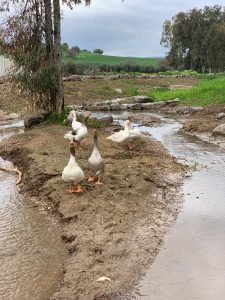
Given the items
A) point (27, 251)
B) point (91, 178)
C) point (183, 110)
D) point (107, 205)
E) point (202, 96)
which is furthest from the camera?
point (202, 96)

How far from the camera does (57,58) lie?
1898 cm

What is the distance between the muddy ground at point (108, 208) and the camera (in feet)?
21.0

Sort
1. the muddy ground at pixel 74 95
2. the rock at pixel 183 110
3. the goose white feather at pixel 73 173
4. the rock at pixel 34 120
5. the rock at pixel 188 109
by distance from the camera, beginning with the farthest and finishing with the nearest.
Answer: the muddy ground at pixel 74 95
the rock at pixel 183 110
the rock at pixel 188 109
the rock at pixel 34 120
the goose white feather at pixel 73 173

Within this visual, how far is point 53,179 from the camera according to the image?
1071cm

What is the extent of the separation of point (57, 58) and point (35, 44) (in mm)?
1055

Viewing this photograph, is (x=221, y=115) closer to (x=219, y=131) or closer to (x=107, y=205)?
(x=219, y=131)

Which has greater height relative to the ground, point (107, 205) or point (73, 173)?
point (73, 173)

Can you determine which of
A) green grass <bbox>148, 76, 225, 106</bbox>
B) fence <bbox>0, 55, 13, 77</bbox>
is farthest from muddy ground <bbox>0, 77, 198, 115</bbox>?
green grass <bbox>148, 76, 225, 106</bbox>

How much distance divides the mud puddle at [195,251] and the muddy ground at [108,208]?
0.67 feet

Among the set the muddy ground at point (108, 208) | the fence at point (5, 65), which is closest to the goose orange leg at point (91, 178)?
the muddy ground at point (108, 208)

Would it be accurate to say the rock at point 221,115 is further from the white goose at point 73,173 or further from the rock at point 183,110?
the white goose at point 73,173

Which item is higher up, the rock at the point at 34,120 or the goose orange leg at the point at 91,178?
the rock at the point at 34,120

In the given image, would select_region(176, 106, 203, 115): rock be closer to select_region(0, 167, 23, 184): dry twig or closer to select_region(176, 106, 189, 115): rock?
select_region(176, 106, 189, 115): rock

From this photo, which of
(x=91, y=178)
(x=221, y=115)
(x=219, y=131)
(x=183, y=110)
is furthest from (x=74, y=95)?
(x=91, y=178)
